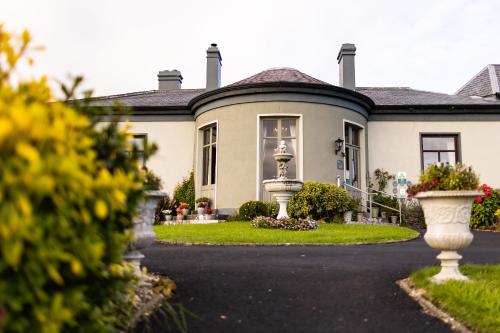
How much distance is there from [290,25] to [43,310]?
1518cm

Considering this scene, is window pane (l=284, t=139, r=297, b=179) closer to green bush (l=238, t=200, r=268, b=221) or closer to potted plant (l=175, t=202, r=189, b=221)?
green bush (l=238, t=200, r=268, b=221)

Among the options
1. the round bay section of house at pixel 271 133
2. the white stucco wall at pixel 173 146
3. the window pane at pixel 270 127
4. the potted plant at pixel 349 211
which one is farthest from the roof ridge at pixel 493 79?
the white stucco wall at pixel 173 146

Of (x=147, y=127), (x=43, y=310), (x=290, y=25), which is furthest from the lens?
(x=147, y=127)

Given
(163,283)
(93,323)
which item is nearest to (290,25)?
(163,283)

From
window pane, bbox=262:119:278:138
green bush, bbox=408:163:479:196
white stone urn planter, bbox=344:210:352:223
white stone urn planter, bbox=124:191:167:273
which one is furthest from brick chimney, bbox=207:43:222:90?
white stone urn planter, bbox=124:191:167:273

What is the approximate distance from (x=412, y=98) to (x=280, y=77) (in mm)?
6253

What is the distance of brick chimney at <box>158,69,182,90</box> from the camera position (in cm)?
2197

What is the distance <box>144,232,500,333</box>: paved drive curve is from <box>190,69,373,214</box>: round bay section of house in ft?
21.8

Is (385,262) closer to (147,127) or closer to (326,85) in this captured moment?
(326,85)

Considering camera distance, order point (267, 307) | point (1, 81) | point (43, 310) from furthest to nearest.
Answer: point (267, 307)
point (1, 81)
point (43, 310)

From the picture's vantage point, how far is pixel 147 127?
53.9 feet

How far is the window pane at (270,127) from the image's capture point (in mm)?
14062

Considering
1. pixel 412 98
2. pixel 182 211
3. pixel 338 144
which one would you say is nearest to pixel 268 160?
pixel 338 144

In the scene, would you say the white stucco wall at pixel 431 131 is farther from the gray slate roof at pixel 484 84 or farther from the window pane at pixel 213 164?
the window pane at pixel 213 164
